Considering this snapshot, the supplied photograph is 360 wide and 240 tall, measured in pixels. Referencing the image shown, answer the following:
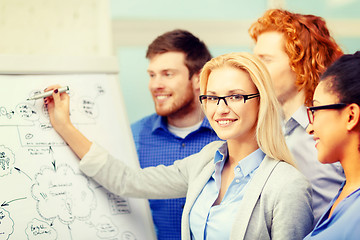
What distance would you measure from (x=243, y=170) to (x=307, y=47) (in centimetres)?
64

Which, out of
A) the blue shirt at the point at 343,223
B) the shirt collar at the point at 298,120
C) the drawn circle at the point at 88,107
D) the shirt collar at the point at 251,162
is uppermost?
the drawn circle at the point at 88,107

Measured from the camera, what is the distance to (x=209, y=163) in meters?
1.79

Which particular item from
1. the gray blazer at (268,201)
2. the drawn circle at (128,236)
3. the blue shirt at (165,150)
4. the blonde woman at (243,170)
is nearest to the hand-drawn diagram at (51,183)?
the drawn circle at (128,236)

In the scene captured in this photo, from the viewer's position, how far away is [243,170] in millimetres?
1652

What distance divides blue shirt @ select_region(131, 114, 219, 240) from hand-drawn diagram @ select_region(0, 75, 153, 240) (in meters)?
0.25

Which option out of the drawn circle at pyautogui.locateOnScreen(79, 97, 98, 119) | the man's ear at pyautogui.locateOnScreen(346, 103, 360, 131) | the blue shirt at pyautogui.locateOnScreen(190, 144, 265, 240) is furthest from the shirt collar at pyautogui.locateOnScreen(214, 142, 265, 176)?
the drawn circle at pyautogui.locateOnScreen(79, 97, 98, 119)

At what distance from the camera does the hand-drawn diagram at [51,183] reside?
174 cm

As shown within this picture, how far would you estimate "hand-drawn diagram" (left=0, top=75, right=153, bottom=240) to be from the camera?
1735 mm

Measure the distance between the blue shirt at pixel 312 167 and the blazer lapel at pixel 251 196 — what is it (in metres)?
0.21

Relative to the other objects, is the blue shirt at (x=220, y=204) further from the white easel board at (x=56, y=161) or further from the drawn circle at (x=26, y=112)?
the drawn circle at (x=26, y=112)

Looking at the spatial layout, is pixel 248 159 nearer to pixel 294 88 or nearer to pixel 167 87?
pixel 294 88

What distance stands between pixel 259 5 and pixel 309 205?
8.13 ft

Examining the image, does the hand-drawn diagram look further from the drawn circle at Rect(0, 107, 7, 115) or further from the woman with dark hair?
the woman with dark hair

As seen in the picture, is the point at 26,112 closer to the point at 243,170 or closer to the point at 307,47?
the point at 243,170
